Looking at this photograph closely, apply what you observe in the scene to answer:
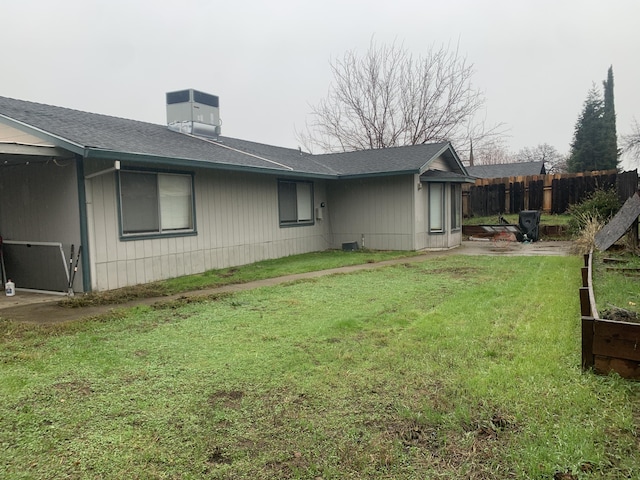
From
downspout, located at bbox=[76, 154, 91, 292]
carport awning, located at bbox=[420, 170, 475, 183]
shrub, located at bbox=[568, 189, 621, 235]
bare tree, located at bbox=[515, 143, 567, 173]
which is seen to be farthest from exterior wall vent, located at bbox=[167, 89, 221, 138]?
bare tree, located at bbox=[515, 143, 567, 173]

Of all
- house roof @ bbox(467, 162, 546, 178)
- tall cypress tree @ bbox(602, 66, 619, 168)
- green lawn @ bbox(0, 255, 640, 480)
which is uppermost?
tall cypress tree @ bbox(602, 66, 619, 168)

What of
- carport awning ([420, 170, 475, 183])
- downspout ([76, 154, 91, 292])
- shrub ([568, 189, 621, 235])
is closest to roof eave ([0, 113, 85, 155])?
downspout ([76, 154, 91, 292])

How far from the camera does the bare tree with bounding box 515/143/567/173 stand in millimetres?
43244

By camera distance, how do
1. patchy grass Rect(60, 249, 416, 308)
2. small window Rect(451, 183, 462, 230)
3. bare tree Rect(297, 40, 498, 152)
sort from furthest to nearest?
bare tree Rect(297, 40, 498, 152) < small window Rect(451, 183, 462, 230) < patchy grass Rect(60, 249, 416, 308)

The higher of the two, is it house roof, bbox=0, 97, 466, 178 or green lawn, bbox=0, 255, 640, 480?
house roof, bbox=0, 97, 466, 178

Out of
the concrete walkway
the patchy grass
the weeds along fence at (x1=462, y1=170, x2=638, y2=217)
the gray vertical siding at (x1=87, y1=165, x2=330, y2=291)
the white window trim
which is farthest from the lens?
the weeds along fence at (x1=462, y1=170, x2=638, y2=217)

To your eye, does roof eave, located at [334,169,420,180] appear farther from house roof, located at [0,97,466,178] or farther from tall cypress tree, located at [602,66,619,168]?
tall cypress tree, located at [602,66,619,168]

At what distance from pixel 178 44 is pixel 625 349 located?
2035cm

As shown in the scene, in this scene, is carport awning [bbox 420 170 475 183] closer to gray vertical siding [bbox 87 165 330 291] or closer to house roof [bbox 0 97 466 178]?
house roof [bbox 0 97 466 178]

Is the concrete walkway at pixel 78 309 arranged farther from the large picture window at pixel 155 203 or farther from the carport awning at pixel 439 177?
the carport awning at pixel 439 177

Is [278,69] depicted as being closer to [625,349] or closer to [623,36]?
[623,36]

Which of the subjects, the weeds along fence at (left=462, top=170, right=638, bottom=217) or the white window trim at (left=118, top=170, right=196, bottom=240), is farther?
the weeds along fence at (left=462, top=170, right=638, bottom=217)

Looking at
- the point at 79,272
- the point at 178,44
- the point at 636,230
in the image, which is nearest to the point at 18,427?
the point at 79,272

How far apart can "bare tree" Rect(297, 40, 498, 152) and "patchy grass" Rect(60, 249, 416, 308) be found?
15.0m
